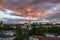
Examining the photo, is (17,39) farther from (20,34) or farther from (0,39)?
(0,39)

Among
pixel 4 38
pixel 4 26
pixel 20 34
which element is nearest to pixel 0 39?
pixel 4 38

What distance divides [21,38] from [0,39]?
3896 mm

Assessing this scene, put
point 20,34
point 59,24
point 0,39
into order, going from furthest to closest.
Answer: point 59,24
point 0,39
point 20,34

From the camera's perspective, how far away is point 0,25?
42.2 m

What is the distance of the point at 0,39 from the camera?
24.3 meters

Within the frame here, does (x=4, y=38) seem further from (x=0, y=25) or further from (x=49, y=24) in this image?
(x=49, y=24)

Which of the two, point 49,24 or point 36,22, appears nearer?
point 36,22

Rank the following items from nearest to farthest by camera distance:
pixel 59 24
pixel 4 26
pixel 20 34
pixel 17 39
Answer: pixel 17 39
pixel 20 34
pixel 4 26
pixel 59 24

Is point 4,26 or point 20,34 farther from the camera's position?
point 4,26

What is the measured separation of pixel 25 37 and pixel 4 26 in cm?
1953

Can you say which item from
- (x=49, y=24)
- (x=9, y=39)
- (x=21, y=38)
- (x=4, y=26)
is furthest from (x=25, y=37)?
(x=49, y=24)

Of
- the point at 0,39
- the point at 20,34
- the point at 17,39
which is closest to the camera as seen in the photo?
the point at 17,39

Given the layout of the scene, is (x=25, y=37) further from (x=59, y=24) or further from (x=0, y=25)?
(x=59, y=24)

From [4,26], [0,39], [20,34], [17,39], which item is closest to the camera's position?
[17,39]
